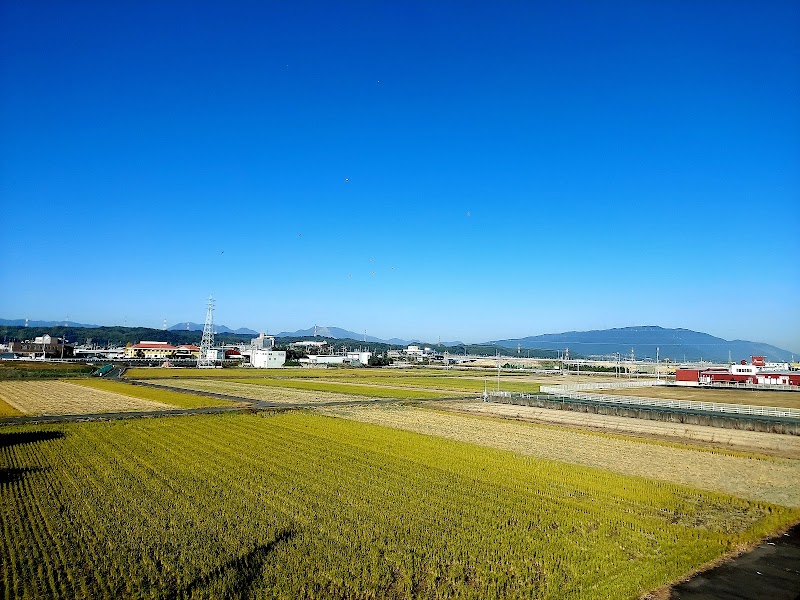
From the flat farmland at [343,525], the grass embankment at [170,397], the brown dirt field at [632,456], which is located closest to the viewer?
the flat farmland at [343,525]

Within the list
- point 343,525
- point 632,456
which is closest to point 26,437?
point 343,525

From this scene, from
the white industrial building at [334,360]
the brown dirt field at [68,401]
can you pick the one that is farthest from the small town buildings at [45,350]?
the brown dirt field at [68,401]

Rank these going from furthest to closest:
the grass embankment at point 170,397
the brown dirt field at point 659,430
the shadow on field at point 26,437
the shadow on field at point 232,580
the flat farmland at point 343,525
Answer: the grass embankment at point 170,397, the brown dirt field at point 659,430, the shadow on field at point 26,437, the flat farmland at point 343,525, the shadow on field at point 232,580

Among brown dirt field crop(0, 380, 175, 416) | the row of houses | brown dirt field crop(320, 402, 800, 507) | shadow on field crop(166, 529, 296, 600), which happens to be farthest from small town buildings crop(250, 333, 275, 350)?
shadow on field crop(166, 529, 296, 600)

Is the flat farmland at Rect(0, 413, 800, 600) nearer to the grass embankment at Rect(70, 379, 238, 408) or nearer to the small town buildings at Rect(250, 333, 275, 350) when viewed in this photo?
the grass embankment at Rect(70, 379, 238, 408)

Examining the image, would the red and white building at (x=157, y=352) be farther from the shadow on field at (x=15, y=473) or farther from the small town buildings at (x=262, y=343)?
the shadow on field at (x=15, y=473)

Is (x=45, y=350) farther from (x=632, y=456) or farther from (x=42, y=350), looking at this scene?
(x=632, y=456)

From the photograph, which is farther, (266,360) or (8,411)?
(266,360)
